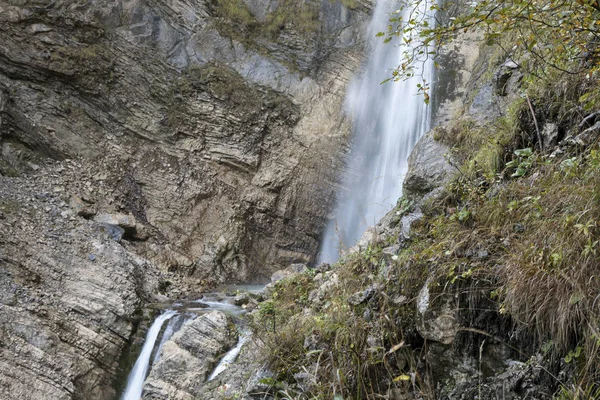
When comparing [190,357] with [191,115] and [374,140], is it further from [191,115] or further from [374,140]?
[374,140]

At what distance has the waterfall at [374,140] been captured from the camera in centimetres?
1230

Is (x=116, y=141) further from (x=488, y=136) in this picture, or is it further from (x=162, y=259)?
(x=488, y=136)

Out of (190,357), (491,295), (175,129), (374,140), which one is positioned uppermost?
(175,129)

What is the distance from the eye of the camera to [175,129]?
12.5 meters

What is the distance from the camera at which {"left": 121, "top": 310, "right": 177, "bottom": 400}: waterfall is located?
21.3ft

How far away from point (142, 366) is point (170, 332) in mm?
592

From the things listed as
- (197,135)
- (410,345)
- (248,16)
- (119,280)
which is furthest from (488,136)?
(248,16)

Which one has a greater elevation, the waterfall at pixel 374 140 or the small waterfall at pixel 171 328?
the waterfall at pixel 374 140

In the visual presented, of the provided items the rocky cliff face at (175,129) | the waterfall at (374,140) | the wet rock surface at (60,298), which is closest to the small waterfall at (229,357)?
the wet rock surface at (60,298)

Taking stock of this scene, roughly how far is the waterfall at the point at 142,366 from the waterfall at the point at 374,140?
19.3 feet

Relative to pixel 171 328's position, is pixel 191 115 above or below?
above

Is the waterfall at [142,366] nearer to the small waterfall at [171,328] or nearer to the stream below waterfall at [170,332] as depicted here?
the stream below waterfall at [170,332]

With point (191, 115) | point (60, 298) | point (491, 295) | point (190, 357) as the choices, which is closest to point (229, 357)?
point (190, 357)

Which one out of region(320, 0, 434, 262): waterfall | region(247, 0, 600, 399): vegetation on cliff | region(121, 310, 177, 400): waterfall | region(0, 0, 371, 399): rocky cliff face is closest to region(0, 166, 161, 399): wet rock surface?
region(0, 0, 371, 399): rocky cliff face
